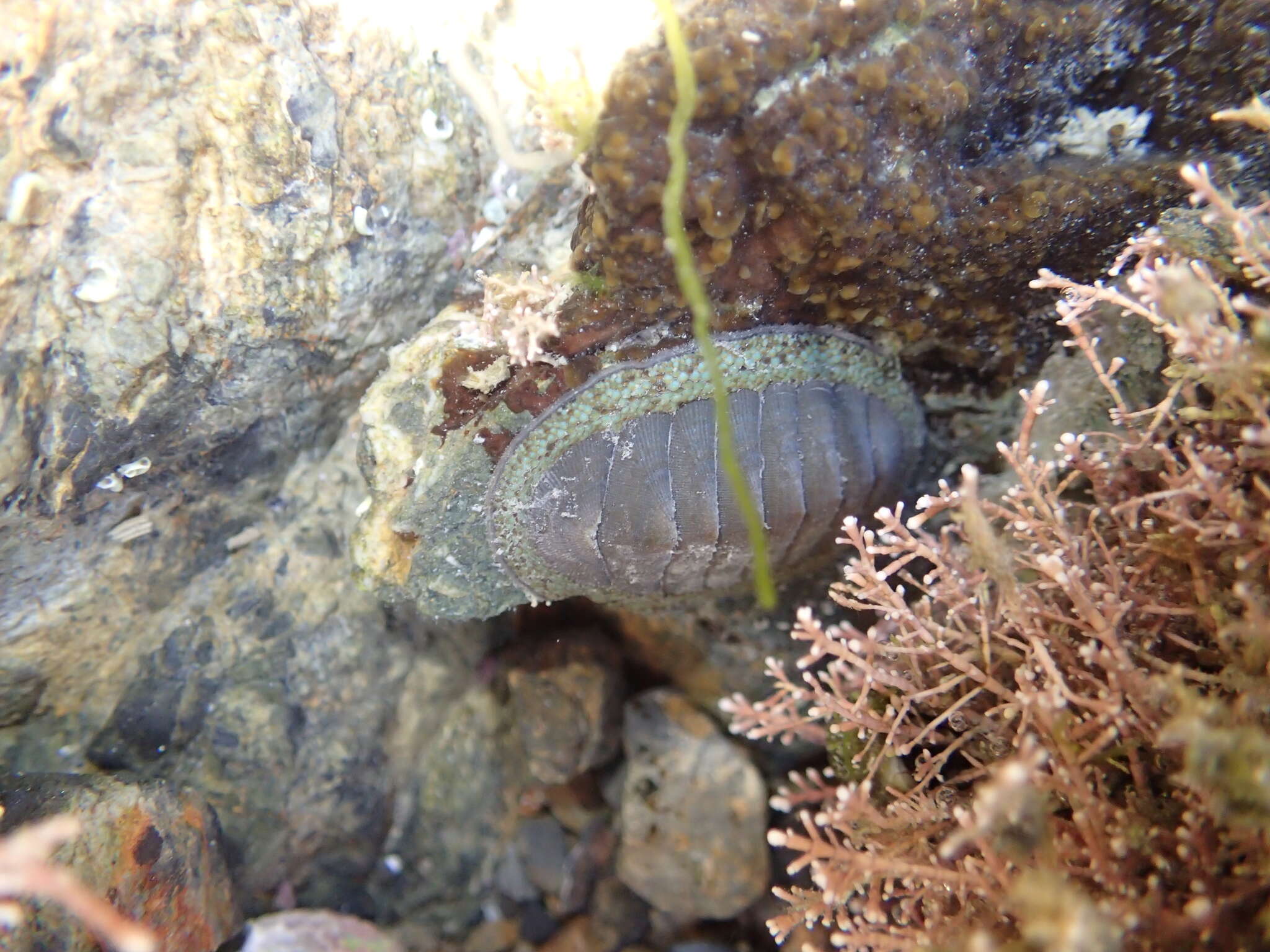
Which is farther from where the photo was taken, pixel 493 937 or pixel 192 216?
pixel 493 937

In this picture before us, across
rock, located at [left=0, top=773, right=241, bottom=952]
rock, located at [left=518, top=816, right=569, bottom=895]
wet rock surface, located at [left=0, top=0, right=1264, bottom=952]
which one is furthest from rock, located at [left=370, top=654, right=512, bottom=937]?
rock, located at [left=0, top=773, right=241, bottom=952]

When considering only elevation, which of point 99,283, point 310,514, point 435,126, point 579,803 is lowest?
point 579,803

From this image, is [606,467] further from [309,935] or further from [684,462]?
[309,935]

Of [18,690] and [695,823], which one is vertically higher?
[18,690]

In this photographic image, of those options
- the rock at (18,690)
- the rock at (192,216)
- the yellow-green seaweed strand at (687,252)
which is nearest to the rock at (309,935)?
the rock at (18,690)

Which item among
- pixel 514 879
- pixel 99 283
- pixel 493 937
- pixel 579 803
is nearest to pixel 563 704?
pixel 579 803

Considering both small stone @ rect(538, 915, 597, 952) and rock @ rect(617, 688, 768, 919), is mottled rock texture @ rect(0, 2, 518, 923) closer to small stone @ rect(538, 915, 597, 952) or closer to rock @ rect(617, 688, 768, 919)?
small stone @ rect(538, 915, 597, 952)

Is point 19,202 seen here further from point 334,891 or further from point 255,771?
point 334,891
